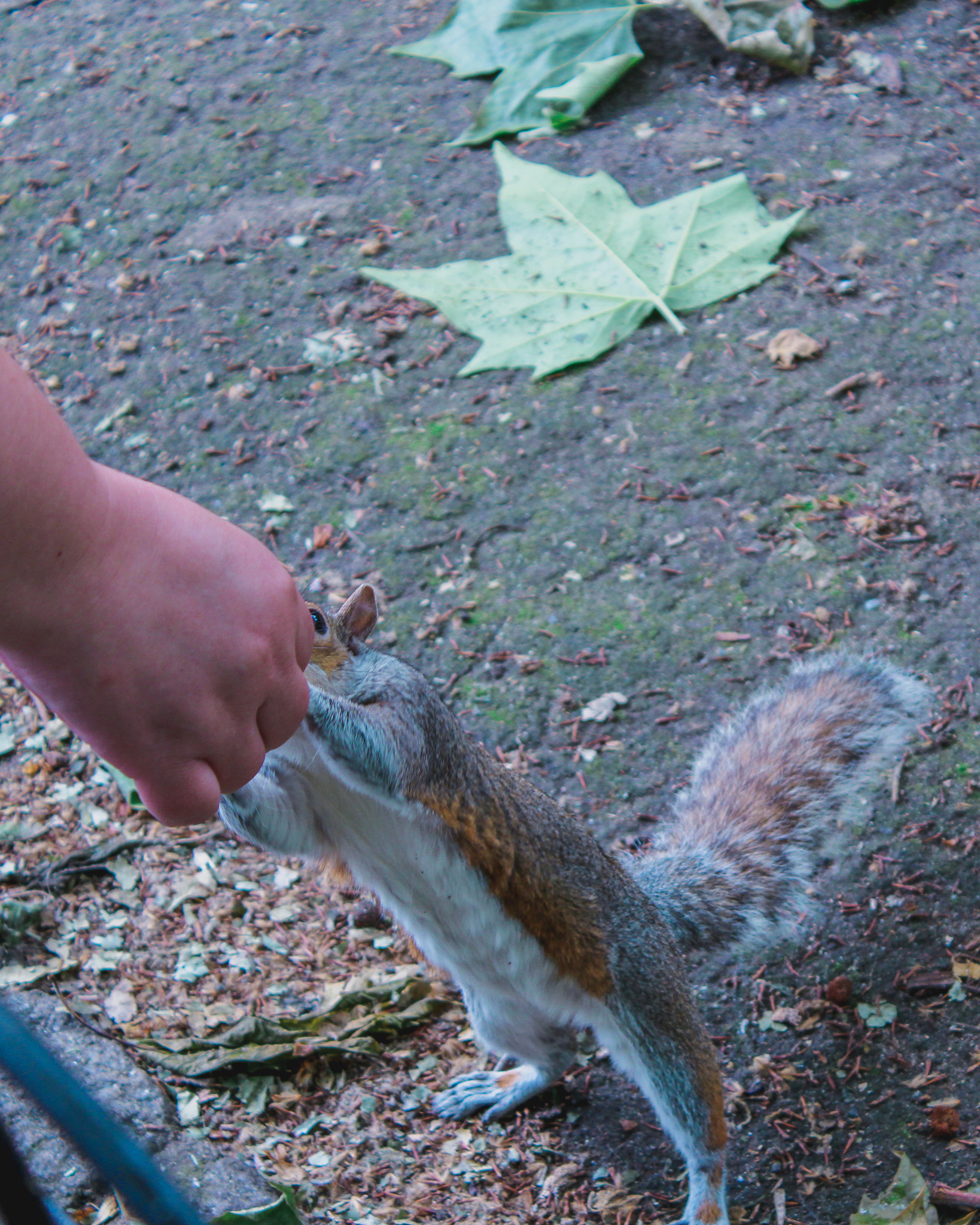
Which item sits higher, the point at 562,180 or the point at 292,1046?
the point at 562,180

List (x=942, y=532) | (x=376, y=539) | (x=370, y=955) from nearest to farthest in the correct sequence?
(x=370, y=955) → (x=942, y=532) → (x=376, y=539)

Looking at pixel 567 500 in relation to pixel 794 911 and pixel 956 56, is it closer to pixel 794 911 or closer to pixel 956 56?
pixel 794 911

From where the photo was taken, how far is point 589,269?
10.5 feet

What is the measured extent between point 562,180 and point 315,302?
0.87m

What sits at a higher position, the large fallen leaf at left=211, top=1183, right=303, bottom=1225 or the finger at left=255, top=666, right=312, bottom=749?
the finger at left=255, top=666, right=312, bottom=749

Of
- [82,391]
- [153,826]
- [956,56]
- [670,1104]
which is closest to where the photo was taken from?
[670,1104]

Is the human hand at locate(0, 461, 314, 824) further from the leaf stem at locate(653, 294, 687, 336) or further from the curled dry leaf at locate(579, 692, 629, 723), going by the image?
the leaf stem at locate(653, 294, 687, 336)

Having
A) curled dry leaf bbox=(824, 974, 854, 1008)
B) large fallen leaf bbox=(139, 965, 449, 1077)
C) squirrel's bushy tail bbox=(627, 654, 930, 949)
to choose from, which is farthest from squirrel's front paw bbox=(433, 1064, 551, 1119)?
curled dry leaf bbox=(824, 974, 854, 1008)

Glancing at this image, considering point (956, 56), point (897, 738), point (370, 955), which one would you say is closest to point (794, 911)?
point (897, 738)

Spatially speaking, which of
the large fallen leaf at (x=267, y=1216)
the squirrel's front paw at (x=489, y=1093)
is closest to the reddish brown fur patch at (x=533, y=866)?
the squirrel's front paw at (x=489, y=1093)

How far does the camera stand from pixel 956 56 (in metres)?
3.79

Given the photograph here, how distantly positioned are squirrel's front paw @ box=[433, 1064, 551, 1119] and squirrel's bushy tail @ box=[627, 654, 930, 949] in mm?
370

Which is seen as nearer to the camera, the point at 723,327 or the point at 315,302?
the point at 723,327

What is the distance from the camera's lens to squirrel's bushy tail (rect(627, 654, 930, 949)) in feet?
6.17
